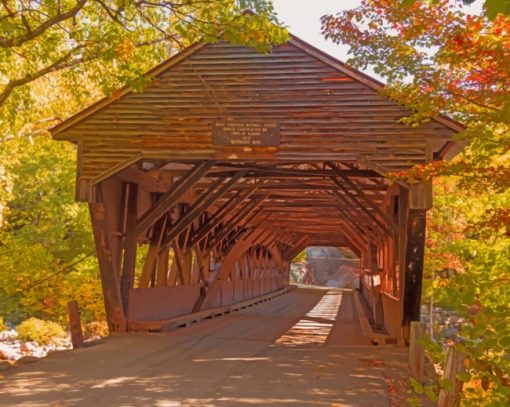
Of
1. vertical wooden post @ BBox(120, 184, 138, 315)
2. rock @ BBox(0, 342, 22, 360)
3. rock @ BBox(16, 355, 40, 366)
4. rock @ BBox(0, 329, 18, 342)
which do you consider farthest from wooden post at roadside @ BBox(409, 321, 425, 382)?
rock @ BBox(0, 329, 18, 342)

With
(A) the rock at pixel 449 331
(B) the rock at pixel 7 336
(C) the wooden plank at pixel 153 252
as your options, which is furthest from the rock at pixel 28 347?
(A) the rock at pixel 449 331

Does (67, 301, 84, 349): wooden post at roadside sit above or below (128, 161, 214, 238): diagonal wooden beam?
below

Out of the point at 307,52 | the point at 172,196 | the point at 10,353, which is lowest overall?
the point at 10,353

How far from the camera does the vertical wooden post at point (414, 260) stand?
38.3 ft

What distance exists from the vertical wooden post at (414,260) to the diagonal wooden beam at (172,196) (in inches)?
149

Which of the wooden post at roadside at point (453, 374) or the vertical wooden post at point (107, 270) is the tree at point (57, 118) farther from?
the wooden post at roadside at point (453, 374)

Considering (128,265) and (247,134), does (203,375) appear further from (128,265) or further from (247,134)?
(128,265)

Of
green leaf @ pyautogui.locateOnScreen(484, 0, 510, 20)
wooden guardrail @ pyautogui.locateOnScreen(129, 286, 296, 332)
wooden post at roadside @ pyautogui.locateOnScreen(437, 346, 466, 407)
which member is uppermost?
green leaf @ pyautogui.locateOnScreen(484, 0, 510, 20)

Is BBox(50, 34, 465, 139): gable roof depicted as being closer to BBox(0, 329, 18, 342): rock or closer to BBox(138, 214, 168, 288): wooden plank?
BBox(138, 214, 168, 288): wooden plank

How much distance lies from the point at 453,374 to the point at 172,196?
312 inches

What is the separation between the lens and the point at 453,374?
571 cm

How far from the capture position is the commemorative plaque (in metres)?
12.0

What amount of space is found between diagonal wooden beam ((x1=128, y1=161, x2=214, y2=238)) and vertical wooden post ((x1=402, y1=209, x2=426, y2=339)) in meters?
3.78

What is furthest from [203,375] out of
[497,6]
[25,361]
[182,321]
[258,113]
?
[182,321]
